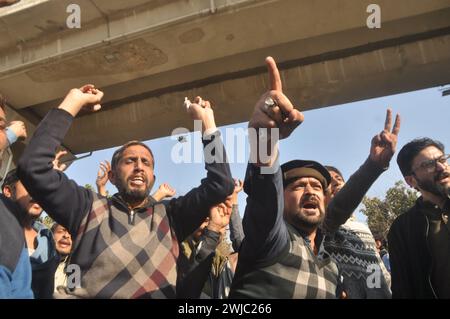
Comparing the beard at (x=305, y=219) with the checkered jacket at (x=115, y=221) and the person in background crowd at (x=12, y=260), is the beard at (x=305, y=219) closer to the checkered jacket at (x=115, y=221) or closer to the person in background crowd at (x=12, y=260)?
the checkered jacket at (x=115, y=221)

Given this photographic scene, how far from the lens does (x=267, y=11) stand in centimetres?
402

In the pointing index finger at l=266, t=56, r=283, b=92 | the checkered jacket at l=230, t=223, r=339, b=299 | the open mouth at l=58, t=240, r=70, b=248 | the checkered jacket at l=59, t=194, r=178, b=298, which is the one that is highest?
the pointing index finger at l=266, t=56, r=283, b=92

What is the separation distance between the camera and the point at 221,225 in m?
2.86

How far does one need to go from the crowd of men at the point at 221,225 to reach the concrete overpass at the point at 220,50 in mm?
1913

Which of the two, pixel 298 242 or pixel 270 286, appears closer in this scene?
pixel 270 286

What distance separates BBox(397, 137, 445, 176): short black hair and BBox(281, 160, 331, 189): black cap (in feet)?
2.60

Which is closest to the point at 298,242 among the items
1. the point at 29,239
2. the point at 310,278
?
the point at 310,278

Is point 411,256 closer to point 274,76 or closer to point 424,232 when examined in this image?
point 424,232

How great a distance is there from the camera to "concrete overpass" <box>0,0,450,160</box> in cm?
409

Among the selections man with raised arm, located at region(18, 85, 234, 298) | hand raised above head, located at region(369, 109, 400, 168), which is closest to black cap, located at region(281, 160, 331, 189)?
man with raised arm, located at region(18, 85, 234, 298)

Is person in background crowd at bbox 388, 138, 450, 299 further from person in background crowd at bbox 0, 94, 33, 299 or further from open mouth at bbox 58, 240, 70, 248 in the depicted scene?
open mouth at bbox 58, 240, 70, 248
